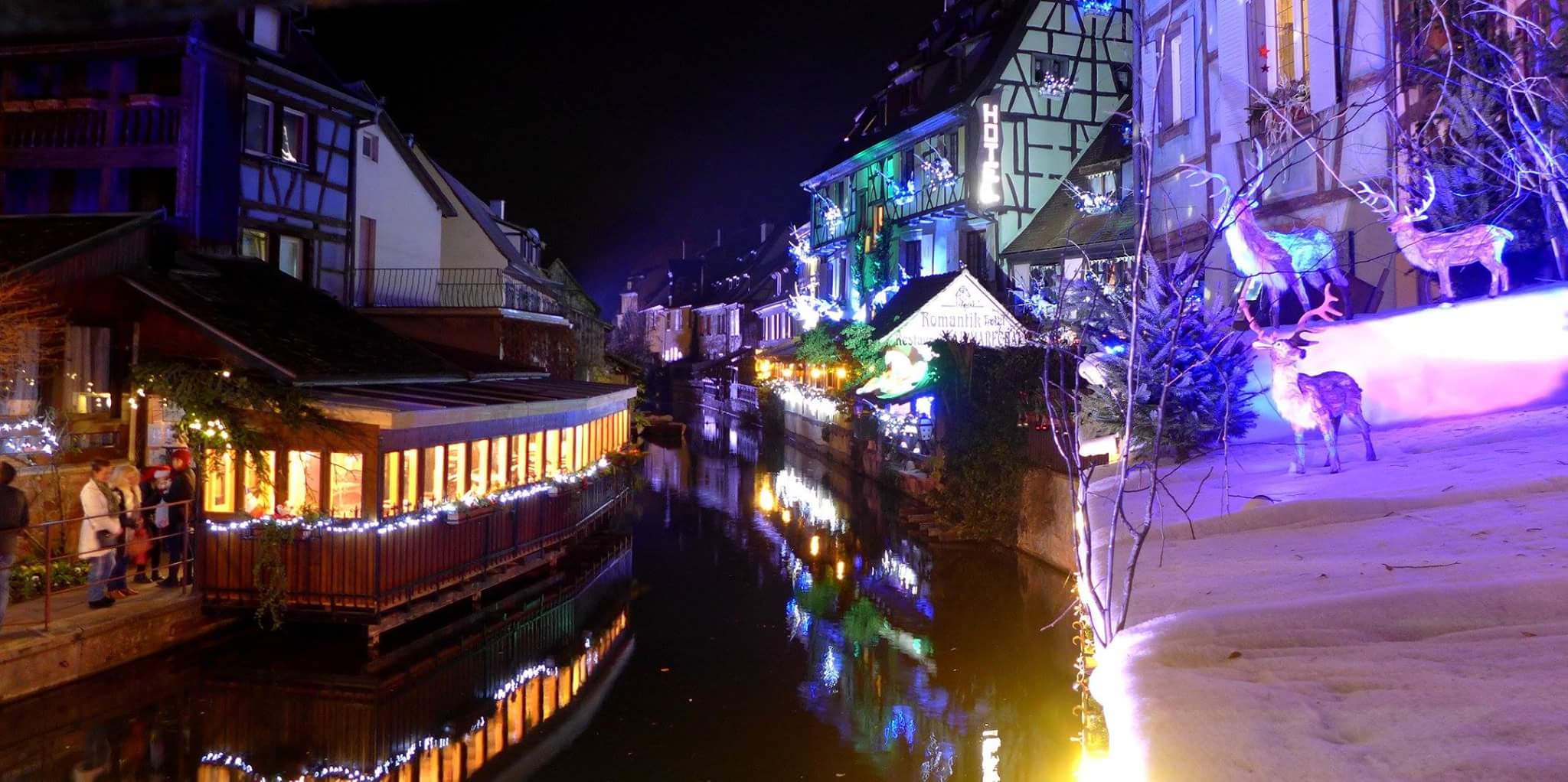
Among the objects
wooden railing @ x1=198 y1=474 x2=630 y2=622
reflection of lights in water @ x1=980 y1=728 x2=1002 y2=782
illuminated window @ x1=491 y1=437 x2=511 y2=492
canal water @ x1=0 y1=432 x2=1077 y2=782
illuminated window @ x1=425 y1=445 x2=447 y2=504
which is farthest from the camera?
illuminated window @ x1=491 y1=437 x2=511 y2=492

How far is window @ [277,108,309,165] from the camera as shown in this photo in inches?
858

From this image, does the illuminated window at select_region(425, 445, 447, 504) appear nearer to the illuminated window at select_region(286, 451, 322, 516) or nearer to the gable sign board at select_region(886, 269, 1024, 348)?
the illuminated window at select_region(286, 451, 322, 516)

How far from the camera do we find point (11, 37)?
62.0ft

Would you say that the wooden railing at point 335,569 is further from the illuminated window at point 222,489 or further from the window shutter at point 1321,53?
the window shutter at point 1321,53

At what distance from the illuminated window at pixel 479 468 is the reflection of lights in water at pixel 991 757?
27.3 ft

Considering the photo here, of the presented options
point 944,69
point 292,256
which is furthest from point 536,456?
point 944,69

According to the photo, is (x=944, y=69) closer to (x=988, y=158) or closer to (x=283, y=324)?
(x=988, y=158)

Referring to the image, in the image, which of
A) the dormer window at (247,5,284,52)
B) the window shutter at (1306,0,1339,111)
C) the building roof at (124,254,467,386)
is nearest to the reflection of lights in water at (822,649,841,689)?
the building roof at (124,254,467,386)

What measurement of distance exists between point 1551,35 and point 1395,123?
195 centimetres

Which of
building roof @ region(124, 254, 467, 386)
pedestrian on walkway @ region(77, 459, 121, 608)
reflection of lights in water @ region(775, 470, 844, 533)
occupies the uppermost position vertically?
building roof @ region(124, 254, 467, 386)

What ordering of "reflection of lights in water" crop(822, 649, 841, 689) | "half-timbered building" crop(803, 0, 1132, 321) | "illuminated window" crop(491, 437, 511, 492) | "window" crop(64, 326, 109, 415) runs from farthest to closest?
"half-timbered building" crop(803, 0, 1132, 321) → "illuminated window" crop(491, 437, 511, 492) → "window" crop(64, 326, 109, 415) → "reflection of lights in water" crop(822, 649, 841, 689)

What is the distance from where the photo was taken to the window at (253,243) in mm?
21094

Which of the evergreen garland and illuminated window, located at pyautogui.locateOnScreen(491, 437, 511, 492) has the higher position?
the evergreen garland

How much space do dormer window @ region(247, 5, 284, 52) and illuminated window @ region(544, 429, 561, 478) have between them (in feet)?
A: 34.9
